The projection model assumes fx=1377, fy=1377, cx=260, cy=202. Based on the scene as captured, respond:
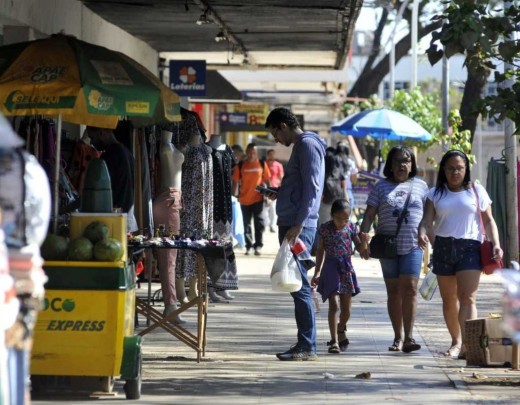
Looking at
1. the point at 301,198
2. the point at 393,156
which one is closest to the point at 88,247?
the point at 301,198

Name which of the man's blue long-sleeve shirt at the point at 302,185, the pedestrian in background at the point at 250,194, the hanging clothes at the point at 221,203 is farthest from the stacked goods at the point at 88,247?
the pedestrian in background at the point at 250,194

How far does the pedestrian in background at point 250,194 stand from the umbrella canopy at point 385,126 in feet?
6.45

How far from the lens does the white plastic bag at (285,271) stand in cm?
1117

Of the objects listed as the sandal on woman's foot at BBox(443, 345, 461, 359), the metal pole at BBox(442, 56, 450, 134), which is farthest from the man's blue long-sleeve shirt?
the metal pole at BBox(442, 56, 450, 134)

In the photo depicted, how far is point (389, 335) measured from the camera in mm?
13438

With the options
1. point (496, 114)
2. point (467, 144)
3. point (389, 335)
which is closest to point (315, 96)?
point (467, 144)

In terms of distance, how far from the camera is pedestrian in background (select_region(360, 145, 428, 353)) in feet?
39.2

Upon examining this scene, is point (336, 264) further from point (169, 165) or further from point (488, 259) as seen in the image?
point (169, 165)

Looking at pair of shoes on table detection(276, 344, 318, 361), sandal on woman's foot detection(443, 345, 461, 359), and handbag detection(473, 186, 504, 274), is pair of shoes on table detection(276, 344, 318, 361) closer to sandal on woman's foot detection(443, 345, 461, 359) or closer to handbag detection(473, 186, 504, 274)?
sandal on woman's foot detection(443, 345, 461, 359)

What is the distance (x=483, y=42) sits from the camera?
969 cm

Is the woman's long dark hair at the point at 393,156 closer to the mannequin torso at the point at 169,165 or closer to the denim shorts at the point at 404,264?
the denim shorts at the point at 404,264

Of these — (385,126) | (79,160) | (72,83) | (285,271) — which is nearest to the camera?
(72,83)

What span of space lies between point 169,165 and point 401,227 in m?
3.08

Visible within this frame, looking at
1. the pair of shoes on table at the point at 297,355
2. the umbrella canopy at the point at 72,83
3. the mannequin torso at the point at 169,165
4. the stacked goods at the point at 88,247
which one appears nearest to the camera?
the stacked goods at the point at 88,247
